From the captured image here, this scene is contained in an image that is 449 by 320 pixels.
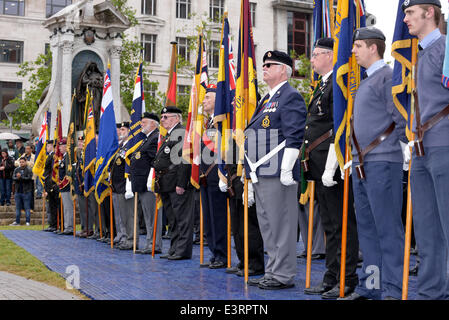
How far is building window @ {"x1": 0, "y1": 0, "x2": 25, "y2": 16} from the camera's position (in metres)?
42.1

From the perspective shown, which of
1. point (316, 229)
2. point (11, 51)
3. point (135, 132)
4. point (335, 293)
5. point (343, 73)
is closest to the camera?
point (335, 293)

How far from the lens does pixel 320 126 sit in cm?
617


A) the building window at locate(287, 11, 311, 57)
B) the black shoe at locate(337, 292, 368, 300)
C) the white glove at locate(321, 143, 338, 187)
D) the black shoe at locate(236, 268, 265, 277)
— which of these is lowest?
the black shoe at locate(236, 268, 265, 277)

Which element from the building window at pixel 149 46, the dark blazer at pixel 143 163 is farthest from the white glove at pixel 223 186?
the building window at pixel 149 46

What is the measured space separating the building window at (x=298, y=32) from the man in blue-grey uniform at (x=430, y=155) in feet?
147

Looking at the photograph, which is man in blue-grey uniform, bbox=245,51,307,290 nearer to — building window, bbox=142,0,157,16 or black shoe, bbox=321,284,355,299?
black shoe, bbox=321,284,355,299

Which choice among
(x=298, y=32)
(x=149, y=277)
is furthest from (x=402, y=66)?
(x=298, y=32)

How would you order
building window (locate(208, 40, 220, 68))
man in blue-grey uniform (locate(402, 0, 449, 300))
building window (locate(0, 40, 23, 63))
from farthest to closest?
building window (locate(0, 40, 23, 63)) < building window (locate(208, 40, 220, 68)) < man in blue-grey uniform (locate(402, 0, 449, 300))

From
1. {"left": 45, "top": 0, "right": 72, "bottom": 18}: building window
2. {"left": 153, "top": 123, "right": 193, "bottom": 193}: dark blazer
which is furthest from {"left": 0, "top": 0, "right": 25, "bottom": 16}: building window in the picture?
{"left": 153, "top": 123, "right": 193, "bottom": 193}: dark blazer

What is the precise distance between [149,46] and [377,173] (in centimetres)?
3930

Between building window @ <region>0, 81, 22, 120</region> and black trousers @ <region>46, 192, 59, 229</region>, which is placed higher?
building window @ <region>0, 81, 22, 120</region>

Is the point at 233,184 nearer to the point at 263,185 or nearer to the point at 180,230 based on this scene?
the point at 263,185

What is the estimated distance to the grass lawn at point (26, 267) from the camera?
7264mm

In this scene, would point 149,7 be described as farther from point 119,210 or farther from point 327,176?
point 327,176
